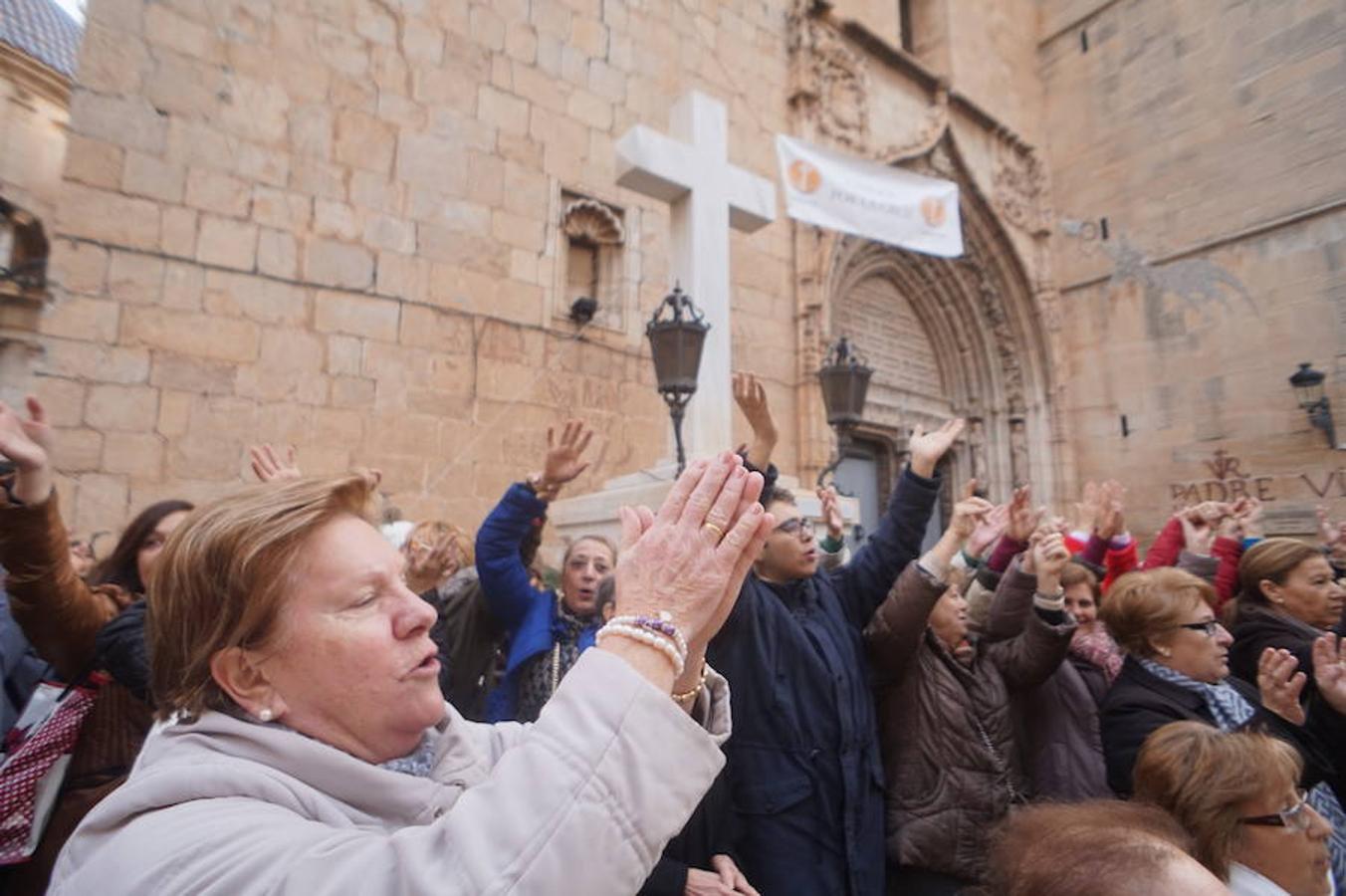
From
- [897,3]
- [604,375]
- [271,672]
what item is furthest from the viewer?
[897,3]

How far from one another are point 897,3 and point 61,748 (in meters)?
12.0

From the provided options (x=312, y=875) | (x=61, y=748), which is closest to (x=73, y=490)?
(x=61, y=748)

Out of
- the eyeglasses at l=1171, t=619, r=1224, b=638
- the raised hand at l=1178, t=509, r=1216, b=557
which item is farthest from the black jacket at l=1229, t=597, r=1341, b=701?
the eyeglasses at l=1171, t=619, r=1224, b=638

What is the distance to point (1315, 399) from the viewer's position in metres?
8.60

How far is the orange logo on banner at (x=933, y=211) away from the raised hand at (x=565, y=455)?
6.50 m

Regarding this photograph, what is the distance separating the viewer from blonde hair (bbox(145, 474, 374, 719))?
0.93 metres

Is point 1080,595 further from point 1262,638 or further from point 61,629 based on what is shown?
point 61,629

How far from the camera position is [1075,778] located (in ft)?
7.79

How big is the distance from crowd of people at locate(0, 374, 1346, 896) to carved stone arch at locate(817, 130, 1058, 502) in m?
6.83

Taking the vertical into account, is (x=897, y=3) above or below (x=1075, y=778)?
above

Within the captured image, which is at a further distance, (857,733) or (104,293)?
(104,293)

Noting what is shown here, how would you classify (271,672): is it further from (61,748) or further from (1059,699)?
(1059,699)

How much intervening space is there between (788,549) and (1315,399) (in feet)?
31.3

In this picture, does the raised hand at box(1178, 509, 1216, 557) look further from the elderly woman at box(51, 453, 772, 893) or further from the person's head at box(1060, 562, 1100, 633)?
the elderly woman at box(51, 453, 772, 893)
